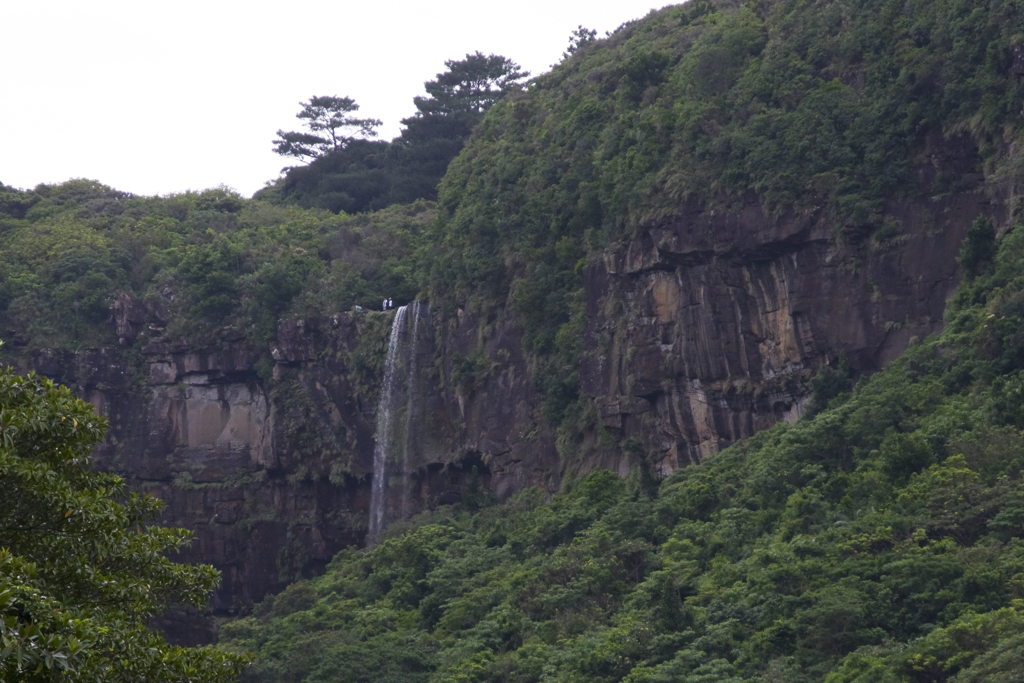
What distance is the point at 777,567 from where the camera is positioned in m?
23.1

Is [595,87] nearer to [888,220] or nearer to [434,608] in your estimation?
[888,220]

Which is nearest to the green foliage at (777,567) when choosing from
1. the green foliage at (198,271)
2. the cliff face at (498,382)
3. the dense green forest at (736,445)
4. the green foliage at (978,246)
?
the dense green forest at (736,445)

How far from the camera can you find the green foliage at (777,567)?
66.9 ft

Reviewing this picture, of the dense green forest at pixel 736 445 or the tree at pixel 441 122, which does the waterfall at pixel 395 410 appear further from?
the tree at pixel 441 122

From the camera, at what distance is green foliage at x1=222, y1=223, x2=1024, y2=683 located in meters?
20.4

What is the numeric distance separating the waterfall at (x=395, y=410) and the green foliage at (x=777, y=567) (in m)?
6.38

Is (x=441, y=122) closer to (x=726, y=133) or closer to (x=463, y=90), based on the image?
(x=463, y=90)

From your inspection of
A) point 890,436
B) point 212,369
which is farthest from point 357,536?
point 890,436

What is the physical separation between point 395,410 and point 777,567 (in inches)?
759

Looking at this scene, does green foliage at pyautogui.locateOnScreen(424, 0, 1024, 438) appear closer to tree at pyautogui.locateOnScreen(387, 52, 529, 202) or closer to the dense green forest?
the dense green forest

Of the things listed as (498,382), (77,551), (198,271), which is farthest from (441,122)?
(77,551)

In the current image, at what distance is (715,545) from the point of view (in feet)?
84.9

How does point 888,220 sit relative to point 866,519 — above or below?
above

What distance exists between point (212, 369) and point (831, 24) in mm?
22809
